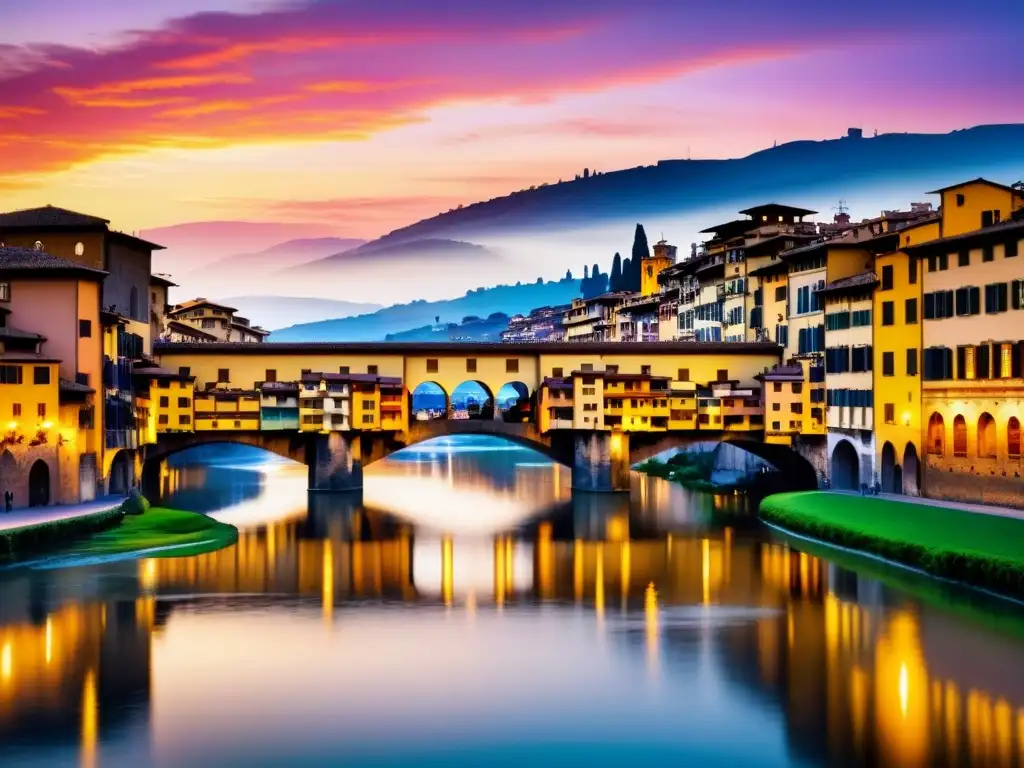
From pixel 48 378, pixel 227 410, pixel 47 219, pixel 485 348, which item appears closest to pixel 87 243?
pixel 47 219

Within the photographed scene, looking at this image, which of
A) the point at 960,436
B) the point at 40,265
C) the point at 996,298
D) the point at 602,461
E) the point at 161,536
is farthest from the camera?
the point at 602,461

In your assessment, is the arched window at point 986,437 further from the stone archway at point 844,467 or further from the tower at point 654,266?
the tower at point 654,266

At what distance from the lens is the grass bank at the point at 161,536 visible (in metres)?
50.5

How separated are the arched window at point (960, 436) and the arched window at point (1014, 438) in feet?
10.8

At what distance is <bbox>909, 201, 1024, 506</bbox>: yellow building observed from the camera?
54312 mm

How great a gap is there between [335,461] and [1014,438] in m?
37.3

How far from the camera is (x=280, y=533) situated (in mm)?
60625

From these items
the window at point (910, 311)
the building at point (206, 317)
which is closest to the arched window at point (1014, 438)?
the window at point (910, 311)

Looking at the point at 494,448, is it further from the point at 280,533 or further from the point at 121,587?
the point at 121,587

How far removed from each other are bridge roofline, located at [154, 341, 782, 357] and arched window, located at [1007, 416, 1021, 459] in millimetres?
24377

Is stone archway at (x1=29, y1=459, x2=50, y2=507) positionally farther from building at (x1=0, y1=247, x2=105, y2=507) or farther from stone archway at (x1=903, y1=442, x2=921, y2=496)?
stone archway at (x1=903, y1=442, x2=921, y2=496)

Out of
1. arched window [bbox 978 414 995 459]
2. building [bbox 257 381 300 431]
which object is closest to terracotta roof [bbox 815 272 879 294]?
arched window [bbox 978 414 995 459]

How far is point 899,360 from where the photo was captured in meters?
63.3

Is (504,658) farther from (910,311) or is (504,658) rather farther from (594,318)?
(594,318)
